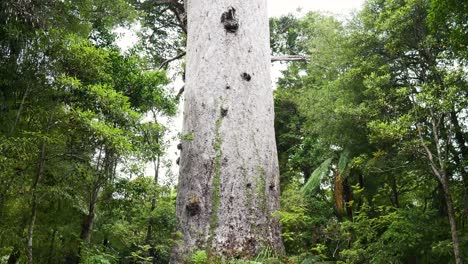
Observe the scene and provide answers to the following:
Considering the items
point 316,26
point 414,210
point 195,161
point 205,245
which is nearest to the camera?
point 205,245

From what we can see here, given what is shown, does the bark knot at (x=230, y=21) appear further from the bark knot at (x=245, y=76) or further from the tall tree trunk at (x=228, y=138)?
the bark knot at (x=245, y=76)

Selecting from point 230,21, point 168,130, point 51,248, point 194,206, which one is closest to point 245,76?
point 230,21

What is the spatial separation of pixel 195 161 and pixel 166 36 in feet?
22.1

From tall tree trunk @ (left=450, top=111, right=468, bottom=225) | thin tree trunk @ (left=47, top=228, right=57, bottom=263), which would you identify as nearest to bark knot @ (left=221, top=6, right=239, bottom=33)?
tall tree trunk @ (left=450, top=111, right=468, bottom=225)

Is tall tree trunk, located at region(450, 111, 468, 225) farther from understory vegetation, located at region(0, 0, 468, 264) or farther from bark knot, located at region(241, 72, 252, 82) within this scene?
bark knot, located at region(241, 72, 252, 82)

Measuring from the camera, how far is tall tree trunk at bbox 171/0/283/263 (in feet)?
9.78

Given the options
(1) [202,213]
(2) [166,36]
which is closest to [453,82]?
(1) [202,213]

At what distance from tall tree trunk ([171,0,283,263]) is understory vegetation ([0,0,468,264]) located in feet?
0.58

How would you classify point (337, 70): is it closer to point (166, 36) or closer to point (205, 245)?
point (166, 36)

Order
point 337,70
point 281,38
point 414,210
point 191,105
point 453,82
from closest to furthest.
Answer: point 191,105 < point 453,82 < point 414,210 < point 337,70 < point 281,38

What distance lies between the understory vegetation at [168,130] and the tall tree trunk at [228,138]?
0.18m

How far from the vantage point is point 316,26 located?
358 inches

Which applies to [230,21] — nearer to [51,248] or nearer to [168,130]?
[168,130]

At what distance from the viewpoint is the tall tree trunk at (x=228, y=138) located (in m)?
2.98
